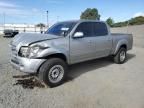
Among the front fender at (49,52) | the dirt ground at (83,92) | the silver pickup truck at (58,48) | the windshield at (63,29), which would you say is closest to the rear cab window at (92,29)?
the silver pickup truck at (58,48)

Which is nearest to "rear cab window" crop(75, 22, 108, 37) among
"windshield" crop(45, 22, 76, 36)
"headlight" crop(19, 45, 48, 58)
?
"windshield" crop(45, 22, 76, 36)

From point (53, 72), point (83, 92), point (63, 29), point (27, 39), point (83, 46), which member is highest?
point (63, 29)

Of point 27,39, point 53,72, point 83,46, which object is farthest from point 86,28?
point 27,39

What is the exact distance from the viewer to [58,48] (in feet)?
18.1

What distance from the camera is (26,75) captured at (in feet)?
20.6

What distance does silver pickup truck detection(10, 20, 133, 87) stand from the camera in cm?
514

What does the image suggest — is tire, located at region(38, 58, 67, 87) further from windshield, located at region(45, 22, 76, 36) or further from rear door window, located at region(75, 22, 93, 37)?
rear door window, located at region(75, 22, 93, 37)

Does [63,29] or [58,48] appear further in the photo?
[63,29]

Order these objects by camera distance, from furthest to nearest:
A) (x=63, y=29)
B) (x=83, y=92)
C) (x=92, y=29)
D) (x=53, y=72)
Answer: (x=92, y=29)
(x=63, y=29)
(x=53, y=72)
(x=83, y=92)

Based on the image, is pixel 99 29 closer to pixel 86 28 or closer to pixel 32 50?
pixel 86 28

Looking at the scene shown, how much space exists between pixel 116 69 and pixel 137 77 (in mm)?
1136

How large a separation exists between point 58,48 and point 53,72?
71cm

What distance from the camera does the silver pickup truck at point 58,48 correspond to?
16.9ft

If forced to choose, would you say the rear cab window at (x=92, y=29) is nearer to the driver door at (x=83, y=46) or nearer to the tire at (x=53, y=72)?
the driver door at (x=83, y=46)
